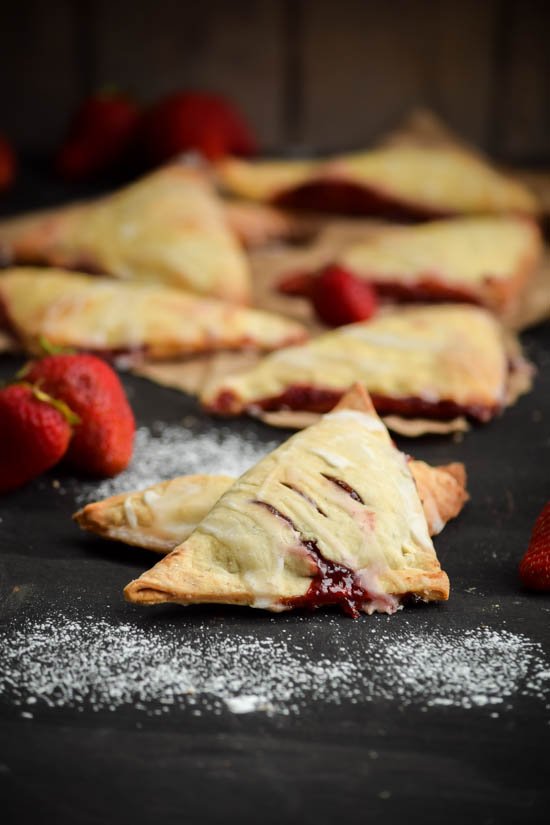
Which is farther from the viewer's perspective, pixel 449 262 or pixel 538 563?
pixel 449 262

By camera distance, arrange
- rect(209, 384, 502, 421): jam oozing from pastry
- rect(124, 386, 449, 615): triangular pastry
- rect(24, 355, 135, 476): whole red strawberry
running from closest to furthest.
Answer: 1. rect(124, 386, 449, 615): triangular pastry
2. rect(24, 355, 135, 476): whole red strawberry
3. rect(209, 384, 502, 421): jam oozing from pastry

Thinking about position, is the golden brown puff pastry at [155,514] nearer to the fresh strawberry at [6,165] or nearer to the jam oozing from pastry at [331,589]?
the jam oozing from pastry at [331,589]

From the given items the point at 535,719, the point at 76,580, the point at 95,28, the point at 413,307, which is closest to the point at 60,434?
the point at 76,580

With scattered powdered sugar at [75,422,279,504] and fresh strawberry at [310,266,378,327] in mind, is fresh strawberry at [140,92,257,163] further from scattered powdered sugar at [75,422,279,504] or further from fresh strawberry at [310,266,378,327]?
scattered powdered sugar at [75,422,279,504]

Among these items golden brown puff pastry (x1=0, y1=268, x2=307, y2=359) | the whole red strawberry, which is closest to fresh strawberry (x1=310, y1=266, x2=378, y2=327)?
golden brown puff pastry (x1=0, y1=268, x2=307, y2=359)

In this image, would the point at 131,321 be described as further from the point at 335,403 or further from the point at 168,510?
the point at 168,510

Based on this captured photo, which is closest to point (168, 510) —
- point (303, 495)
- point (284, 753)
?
point (303, 495)
